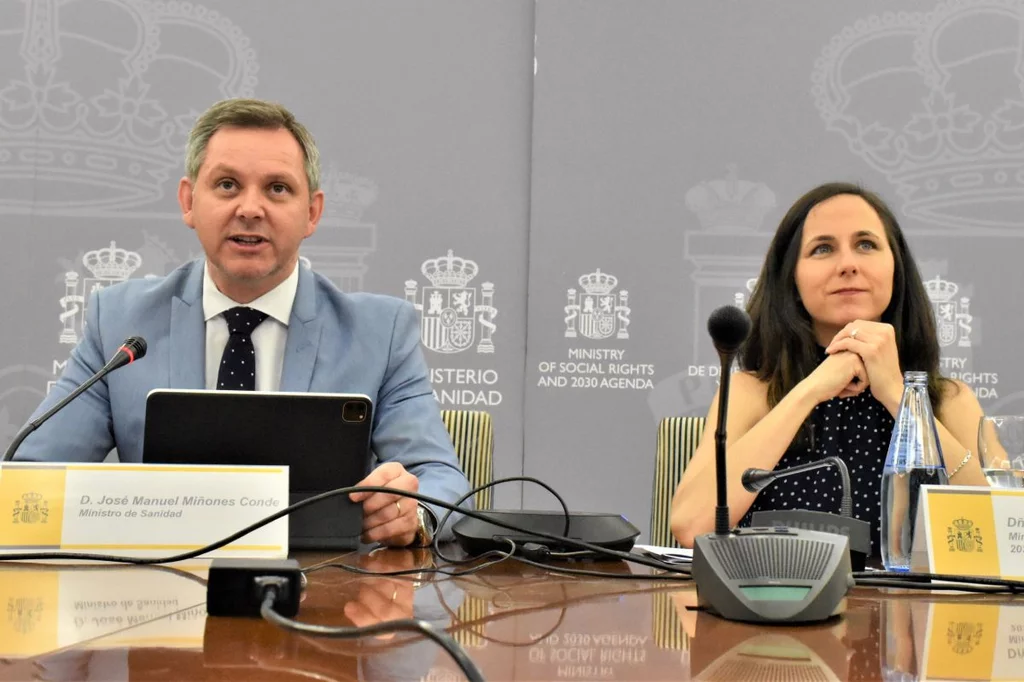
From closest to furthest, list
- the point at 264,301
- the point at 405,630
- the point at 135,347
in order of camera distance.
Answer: the point at 405,630
the point at 135,347
the point at 264,301

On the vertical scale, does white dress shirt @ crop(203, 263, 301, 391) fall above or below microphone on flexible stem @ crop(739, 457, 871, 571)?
above

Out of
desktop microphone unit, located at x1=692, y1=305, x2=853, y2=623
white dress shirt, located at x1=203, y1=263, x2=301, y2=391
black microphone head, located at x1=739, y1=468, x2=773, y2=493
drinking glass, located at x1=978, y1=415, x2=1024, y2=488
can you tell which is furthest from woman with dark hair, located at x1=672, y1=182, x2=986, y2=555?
desktop microphone unit, located at x1=692, y1=305, x2=853, y2=623

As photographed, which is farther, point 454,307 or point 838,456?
point 454,307

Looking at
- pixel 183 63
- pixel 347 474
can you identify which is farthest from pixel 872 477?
pixel 183 63

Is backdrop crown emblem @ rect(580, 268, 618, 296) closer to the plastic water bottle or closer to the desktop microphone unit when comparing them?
the plastic water bottle

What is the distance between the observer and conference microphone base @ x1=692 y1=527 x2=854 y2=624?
851 mm

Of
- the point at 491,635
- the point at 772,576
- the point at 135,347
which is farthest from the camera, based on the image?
the point at 135,347

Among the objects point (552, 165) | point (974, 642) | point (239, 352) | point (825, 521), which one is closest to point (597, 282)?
point (552, 165)

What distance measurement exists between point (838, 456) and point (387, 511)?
1.01 metres

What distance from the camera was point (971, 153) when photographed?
325 centimetres

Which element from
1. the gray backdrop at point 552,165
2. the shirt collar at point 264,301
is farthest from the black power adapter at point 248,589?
the gray backdrop at point 552,165

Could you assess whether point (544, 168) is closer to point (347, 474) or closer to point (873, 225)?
point (873, 225)

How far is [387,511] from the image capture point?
4.77 feet

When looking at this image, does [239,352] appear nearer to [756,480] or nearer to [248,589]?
[756,480]
